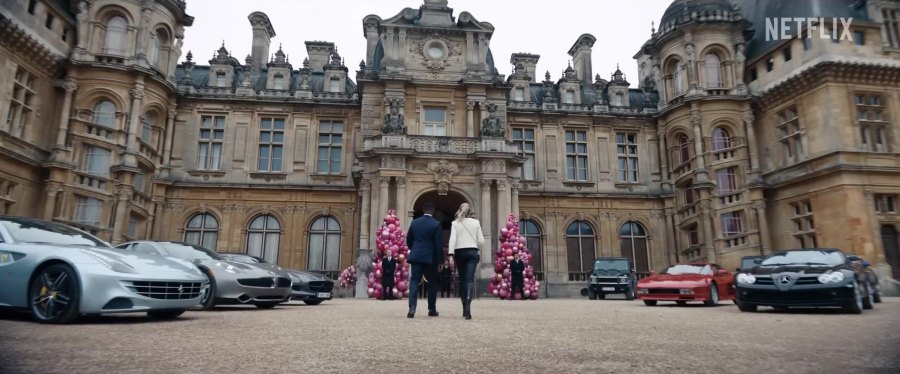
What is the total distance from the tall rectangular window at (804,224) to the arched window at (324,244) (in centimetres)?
2137

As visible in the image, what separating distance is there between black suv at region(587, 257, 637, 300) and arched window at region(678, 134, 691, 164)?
9640 millimetres

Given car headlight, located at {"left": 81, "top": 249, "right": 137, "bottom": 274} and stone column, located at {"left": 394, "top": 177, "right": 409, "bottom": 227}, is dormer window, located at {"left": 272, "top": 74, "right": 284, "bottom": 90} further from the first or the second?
car headlight, located at {"left": 81, "top": 249, "right": 137, "bottom": 274}

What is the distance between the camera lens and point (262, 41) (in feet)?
104

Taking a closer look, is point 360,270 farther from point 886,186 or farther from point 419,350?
point 886,186

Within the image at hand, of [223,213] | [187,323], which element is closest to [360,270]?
[223,213]

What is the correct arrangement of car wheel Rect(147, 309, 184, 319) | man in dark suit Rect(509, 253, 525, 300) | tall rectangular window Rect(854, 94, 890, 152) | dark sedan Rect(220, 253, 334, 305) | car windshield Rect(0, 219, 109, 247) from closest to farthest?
car windshield Rect(0, 219, 109, 247) < car wheel Rect(147, 309, 184, 319) < dark sedan Rect(220, 253, 334, 305) < man in dark suit Rect(509, 253, 525, 300) < tall rectangular window Rect(854, 94, 890, 152)

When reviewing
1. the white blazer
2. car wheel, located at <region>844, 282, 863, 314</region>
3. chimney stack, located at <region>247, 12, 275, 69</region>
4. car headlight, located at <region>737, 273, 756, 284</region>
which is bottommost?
car wheel, located at <region>844, 282, 863, 314</region>

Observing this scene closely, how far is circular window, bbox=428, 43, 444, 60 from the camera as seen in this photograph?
87.6ft

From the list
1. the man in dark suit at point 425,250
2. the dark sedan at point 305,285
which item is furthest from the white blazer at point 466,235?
the dark sedan at point 305,285

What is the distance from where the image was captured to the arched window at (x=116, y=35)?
2378 cm

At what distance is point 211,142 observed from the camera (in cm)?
2777

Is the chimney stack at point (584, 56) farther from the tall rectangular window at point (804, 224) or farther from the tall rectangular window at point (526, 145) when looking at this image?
the tall rectangular window at point (804, 224)

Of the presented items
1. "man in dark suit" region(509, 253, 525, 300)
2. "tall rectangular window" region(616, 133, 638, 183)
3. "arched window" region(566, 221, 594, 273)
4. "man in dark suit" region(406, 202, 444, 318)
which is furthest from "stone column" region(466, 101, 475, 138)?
"man in dark suit" region(406, 202, 444, 318)

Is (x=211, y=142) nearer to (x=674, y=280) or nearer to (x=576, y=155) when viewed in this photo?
(x=576, y=155)
